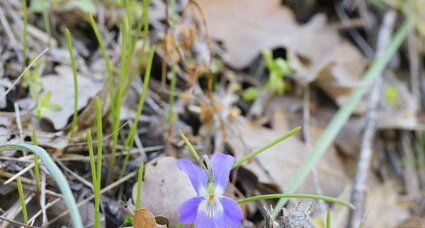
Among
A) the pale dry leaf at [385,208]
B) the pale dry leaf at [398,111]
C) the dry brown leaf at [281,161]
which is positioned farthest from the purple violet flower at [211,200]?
the pale dry leaf at [398,111]

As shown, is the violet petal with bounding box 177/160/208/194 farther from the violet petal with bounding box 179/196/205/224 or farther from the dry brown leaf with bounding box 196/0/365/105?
the dry brown leaf with bounding box 196/0/365/105

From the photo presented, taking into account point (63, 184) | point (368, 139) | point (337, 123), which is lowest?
point (368, 139)

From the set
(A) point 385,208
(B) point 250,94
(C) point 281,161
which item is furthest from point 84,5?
(A) point 385,208

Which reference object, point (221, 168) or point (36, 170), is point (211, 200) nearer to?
point (221, 168)

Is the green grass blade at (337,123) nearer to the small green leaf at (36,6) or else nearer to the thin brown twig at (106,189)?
the thin brown twig at (106,189)

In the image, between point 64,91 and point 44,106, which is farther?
point 64,91

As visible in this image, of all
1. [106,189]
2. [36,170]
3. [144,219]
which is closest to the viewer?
[144,219]
